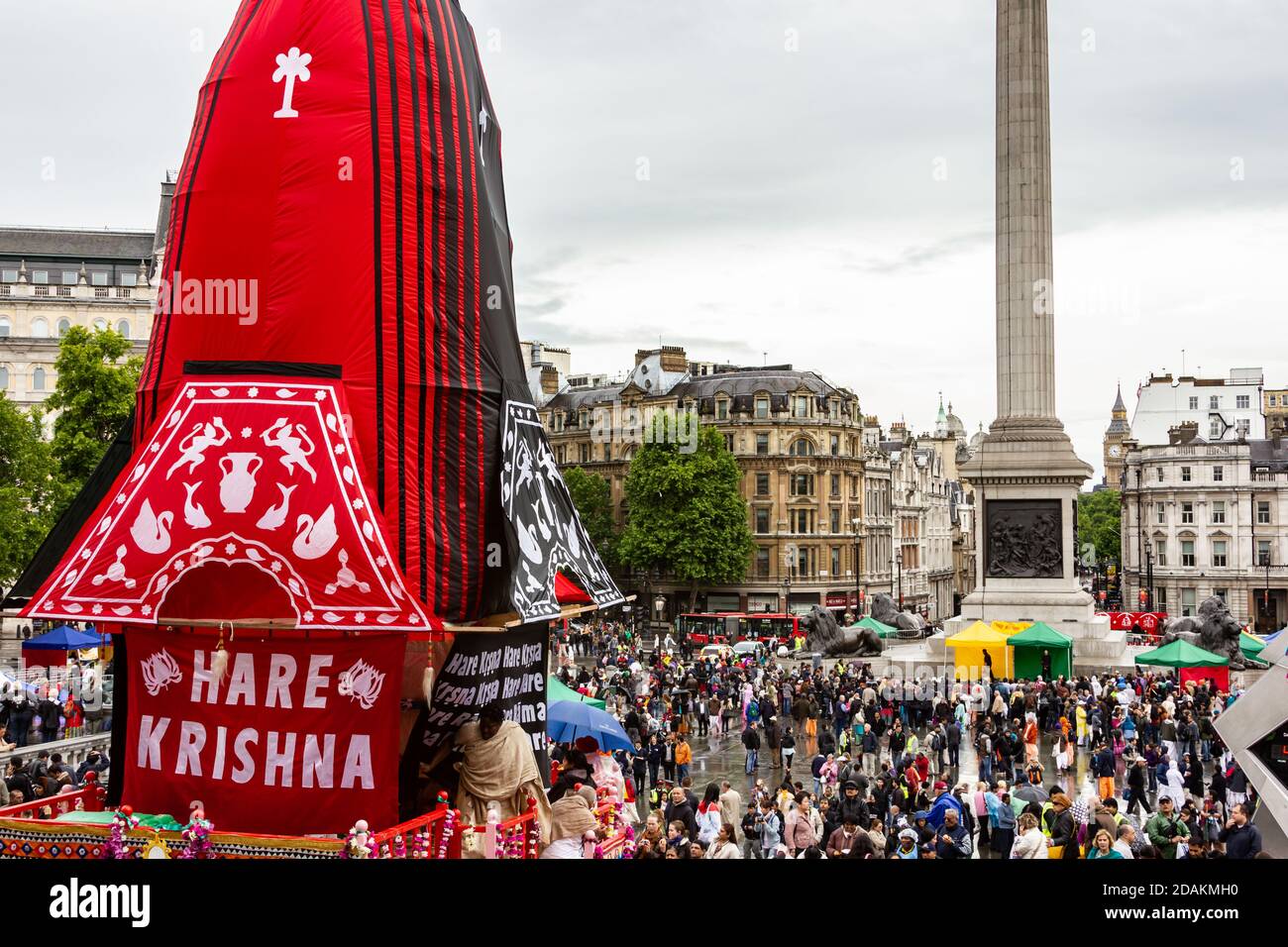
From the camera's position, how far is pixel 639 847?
15219 millimetres

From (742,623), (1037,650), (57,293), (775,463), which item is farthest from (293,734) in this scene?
(57,293)

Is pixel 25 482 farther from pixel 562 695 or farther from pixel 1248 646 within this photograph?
pixel 1248 646

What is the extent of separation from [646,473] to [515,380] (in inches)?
2493

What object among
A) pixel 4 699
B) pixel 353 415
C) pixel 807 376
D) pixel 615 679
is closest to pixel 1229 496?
pixel 807 376

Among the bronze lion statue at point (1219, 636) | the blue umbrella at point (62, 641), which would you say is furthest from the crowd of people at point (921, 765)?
the blue umbrella at point (62, 641)

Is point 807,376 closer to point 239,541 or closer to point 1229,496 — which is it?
point 1229,496

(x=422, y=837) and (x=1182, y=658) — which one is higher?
(x=422, y=837)

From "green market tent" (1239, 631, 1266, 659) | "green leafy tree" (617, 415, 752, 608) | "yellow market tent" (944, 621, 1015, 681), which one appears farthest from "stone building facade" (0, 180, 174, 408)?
"green market tent" (1239, 631, 1266, 659)

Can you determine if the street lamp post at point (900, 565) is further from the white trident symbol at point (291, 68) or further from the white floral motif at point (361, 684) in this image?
the white trident symbol at point (291, 68)

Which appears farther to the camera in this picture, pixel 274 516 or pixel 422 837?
pixel 422 837

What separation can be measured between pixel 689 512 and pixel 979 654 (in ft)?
126

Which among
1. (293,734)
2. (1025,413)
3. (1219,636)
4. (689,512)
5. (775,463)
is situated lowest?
(1219,636)

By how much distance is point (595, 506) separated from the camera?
8562 cm
